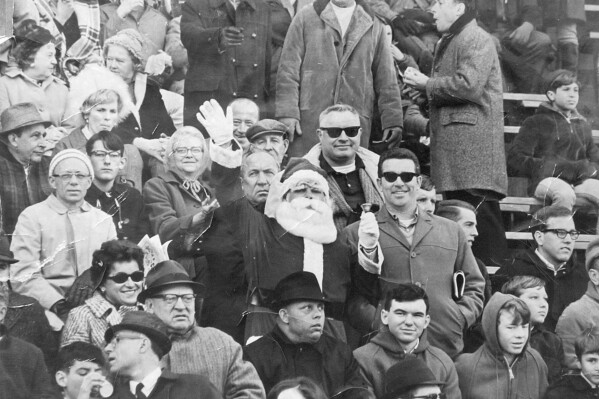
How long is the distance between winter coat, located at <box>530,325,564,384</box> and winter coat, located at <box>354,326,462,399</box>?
0.66 metres

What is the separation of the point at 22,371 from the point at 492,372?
2.52 meters

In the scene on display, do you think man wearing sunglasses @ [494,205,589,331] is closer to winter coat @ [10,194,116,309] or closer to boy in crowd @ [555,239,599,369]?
boy in crowd @ [555,239,599,369]

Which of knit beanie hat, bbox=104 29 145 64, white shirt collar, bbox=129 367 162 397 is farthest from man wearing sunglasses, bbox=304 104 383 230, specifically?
white shirt collar, bbox=129 367 162 397

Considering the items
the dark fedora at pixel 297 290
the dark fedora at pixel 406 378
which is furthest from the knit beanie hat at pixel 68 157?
the dark fedora at pixel 406 378

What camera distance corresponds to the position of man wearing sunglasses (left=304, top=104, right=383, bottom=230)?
1159 centimetres

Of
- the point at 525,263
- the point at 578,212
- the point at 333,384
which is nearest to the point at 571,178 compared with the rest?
the point at 578,212

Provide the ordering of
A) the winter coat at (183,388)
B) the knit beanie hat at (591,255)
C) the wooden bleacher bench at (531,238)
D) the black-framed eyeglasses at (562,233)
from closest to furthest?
the winter coat at (183,388) → the knit beanie hat at (591,255) → the black-framed eyeglasses at (562,233) → the wooden bleacher bench at (531,238)

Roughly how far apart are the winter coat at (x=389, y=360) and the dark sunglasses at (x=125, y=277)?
120cm

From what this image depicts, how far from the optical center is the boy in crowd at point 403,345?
10.8 metres

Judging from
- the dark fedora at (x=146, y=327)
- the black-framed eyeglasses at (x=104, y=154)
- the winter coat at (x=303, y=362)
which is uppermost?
the black-framed eyeglasses at (x=104, y=154)

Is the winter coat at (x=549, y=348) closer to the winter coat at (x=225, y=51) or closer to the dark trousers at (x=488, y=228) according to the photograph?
the dark trousers at (x=488, y=228)

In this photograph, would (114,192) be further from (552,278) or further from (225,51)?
(552,278)

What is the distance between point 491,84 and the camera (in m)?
12.4

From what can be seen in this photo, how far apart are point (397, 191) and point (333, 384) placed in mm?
1254
